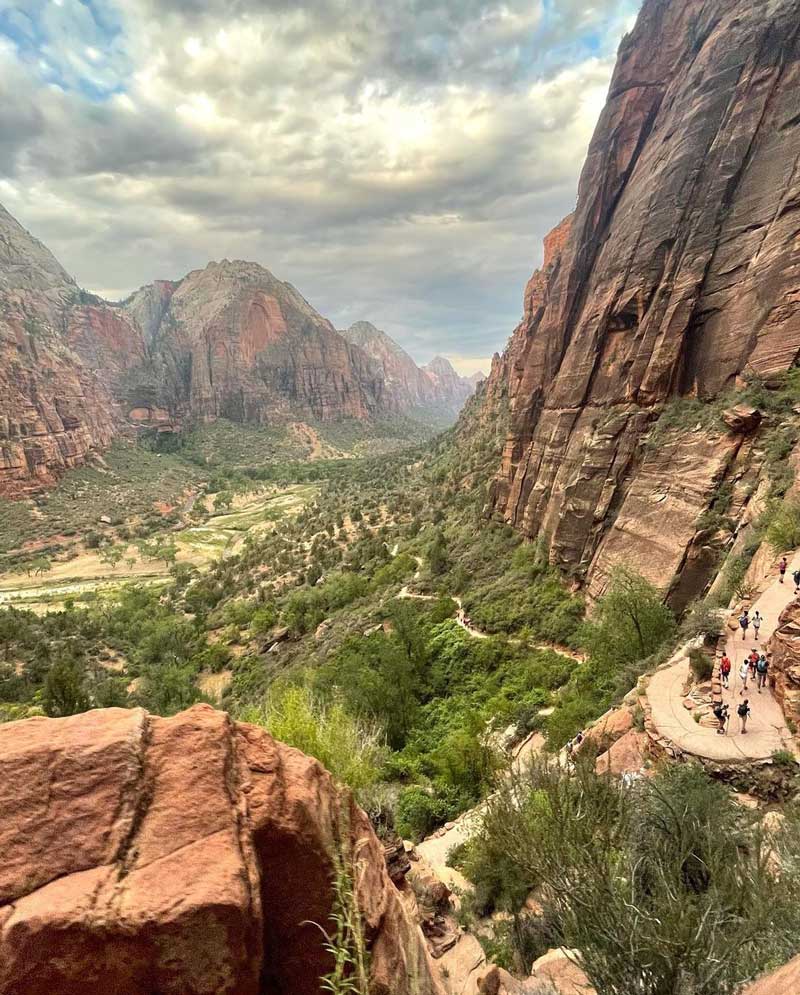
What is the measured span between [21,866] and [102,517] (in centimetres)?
12434

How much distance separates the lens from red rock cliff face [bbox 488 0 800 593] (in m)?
27.4

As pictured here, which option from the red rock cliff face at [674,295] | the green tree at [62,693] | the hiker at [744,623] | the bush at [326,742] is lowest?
the green tree at [62,693]

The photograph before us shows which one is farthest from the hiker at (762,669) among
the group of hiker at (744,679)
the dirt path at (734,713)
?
the dirt path at (734,713)

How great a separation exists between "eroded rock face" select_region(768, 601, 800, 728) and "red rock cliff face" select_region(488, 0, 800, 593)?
12.0 m

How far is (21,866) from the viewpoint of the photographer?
13.6 feet

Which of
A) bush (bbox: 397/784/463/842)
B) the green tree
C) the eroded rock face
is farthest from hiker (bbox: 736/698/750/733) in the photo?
the green tree

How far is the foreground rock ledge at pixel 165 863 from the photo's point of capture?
3.95 m

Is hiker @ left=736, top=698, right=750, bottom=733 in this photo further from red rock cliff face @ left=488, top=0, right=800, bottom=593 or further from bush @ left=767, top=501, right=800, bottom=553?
red rock cliff face @ left=488, top=0, right=800, bottom=593

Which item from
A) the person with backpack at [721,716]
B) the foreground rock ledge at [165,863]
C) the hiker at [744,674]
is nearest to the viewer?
the foreground rock ledge at [165,863]

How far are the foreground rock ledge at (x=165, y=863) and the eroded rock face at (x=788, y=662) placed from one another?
12112 mm

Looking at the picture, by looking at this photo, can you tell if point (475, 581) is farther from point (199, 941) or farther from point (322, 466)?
point (322, 466)

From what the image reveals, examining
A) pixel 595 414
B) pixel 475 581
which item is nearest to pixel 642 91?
pixel 595 414

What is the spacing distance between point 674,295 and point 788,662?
26.6 m

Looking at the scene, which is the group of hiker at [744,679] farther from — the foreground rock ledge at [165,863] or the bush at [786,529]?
the foreground rock ledge at [165,863]
